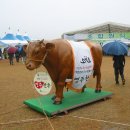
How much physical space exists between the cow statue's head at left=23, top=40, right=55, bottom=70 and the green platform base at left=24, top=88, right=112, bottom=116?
3.38ft

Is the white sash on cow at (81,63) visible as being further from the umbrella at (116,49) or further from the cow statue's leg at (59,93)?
the umbrella at (116,49)

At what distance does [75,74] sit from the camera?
Answer: 6.07m

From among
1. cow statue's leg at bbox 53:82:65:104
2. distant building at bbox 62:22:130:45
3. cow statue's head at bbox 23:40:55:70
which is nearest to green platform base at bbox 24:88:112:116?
cow statue's leg at bbox 53:82:65:104

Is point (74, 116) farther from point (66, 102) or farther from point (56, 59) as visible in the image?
point (56, 59)

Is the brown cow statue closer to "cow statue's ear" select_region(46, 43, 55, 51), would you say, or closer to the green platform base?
"cow statue's ear" select_region(46, 43, 55, 51)

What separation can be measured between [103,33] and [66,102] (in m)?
26.3

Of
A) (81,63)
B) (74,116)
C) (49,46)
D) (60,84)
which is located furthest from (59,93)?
(49,46)

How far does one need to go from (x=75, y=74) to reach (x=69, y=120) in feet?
4.39

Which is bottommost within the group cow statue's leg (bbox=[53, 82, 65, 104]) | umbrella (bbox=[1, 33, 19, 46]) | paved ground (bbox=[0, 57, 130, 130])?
paved ground (bbox=[0, 57, 130, 130])

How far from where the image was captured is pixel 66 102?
19.9 ft

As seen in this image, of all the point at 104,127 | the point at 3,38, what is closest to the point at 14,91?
the point at 104,127

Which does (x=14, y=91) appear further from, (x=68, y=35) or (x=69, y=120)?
(x=68, y=35)

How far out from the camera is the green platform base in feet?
18.1

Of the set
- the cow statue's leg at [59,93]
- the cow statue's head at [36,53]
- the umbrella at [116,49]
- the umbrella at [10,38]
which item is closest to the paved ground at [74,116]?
the cow statue's leg at [59,93]
